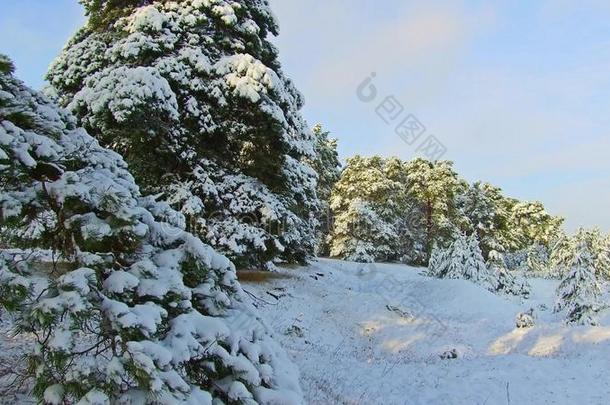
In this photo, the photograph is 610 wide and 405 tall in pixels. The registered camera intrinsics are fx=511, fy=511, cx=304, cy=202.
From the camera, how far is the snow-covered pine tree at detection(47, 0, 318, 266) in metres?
12.8

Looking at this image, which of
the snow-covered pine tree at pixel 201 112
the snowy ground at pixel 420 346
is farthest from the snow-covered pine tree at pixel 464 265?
the snow-covered pine tree at pixel 201 112

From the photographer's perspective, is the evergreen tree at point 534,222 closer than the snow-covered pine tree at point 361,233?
No

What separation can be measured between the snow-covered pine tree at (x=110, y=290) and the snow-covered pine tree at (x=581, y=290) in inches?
719

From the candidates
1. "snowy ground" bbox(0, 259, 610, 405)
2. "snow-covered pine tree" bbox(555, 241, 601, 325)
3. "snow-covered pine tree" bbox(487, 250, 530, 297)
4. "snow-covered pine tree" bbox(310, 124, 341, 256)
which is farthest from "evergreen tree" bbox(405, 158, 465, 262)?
"snow-covered pine tree" bbox(555, 241, 601, 325)

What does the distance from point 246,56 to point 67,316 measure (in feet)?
38.5

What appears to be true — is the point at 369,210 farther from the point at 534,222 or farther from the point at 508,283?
the point at 534,222

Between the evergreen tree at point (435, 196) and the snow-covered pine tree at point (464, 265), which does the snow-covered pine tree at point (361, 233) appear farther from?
the snow-covered pine tree at point (464, 265)

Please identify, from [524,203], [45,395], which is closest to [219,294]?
[45,395]

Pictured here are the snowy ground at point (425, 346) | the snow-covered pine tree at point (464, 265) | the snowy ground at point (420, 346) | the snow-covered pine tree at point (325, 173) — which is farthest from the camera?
the snow-covered pine tree at point (325, 173)

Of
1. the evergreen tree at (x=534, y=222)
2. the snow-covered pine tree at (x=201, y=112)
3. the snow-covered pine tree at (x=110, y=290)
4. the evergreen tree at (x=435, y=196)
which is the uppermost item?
the evergreen tree at (x=534, y=222)

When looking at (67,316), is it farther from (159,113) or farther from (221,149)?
(221,149)

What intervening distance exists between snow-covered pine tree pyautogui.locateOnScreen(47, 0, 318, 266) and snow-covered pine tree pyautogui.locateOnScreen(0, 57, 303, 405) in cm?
894

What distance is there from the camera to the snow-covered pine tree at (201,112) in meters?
12.8

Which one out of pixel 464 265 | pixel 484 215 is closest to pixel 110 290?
pixel 464 265
